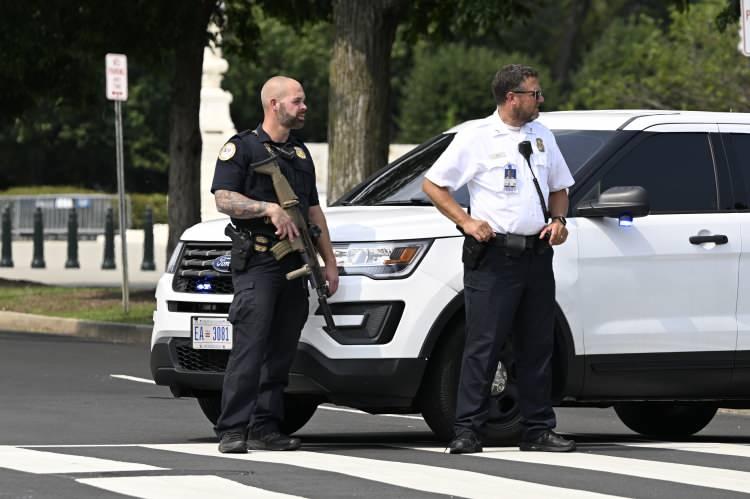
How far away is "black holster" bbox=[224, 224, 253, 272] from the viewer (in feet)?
30.1

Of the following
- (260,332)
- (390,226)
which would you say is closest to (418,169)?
(390,226)

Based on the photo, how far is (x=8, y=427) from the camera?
35.9 ft

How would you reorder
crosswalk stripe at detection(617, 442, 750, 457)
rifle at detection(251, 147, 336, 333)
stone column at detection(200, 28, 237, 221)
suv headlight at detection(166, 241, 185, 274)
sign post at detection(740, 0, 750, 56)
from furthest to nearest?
stone column at detection(200, 28, 237, 221) < sign post at detection(740, 0, 750, 56) < suv headlight at detection(166, 241, 185, 274) < crosswalk stripe at detection(617, 442, 750, 457) < rifle at detection(251, 147, 336, 333)

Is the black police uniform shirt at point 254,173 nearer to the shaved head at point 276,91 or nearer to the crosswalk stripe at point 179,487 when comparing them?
the shaved head at point 276,91

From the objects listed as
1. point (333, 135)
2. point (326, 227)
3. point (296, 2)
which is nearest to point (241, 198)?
point (326, 227)

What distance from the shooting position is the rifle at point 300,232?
9.10 metres

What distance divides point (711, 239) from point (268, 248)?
233cm

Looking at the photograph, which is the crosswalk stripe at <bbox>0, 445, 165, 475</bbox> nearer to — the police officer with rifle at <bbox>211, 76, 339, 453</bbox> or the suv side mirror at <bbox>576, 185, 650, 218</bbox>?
the police officer with rifle at <bbox>211, 76, 339, 453</bbox>

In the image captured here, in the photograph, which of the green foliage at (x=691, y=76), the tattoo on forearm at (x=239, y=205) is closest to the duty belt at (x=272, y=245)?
the tattoo on forearm at (x=239, y=205)

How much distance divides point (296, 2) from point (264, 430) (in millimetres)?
16690

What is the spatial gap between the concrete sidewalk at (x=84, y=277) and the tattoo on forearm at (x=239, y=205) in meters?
10.1

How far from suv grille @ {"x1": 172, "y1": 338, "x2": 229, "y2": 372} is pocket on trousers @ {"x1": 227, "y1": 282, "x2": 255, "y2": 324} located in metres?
0.52

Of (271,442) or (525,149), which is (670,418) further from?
(271,442)

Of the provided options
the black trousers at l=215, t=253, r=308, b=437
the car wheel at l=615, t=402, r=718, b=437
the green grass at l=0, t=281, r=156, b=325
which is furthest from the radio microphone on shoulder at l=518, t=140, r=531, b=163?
the green grass at l=0, t=281, r=156, b=325
